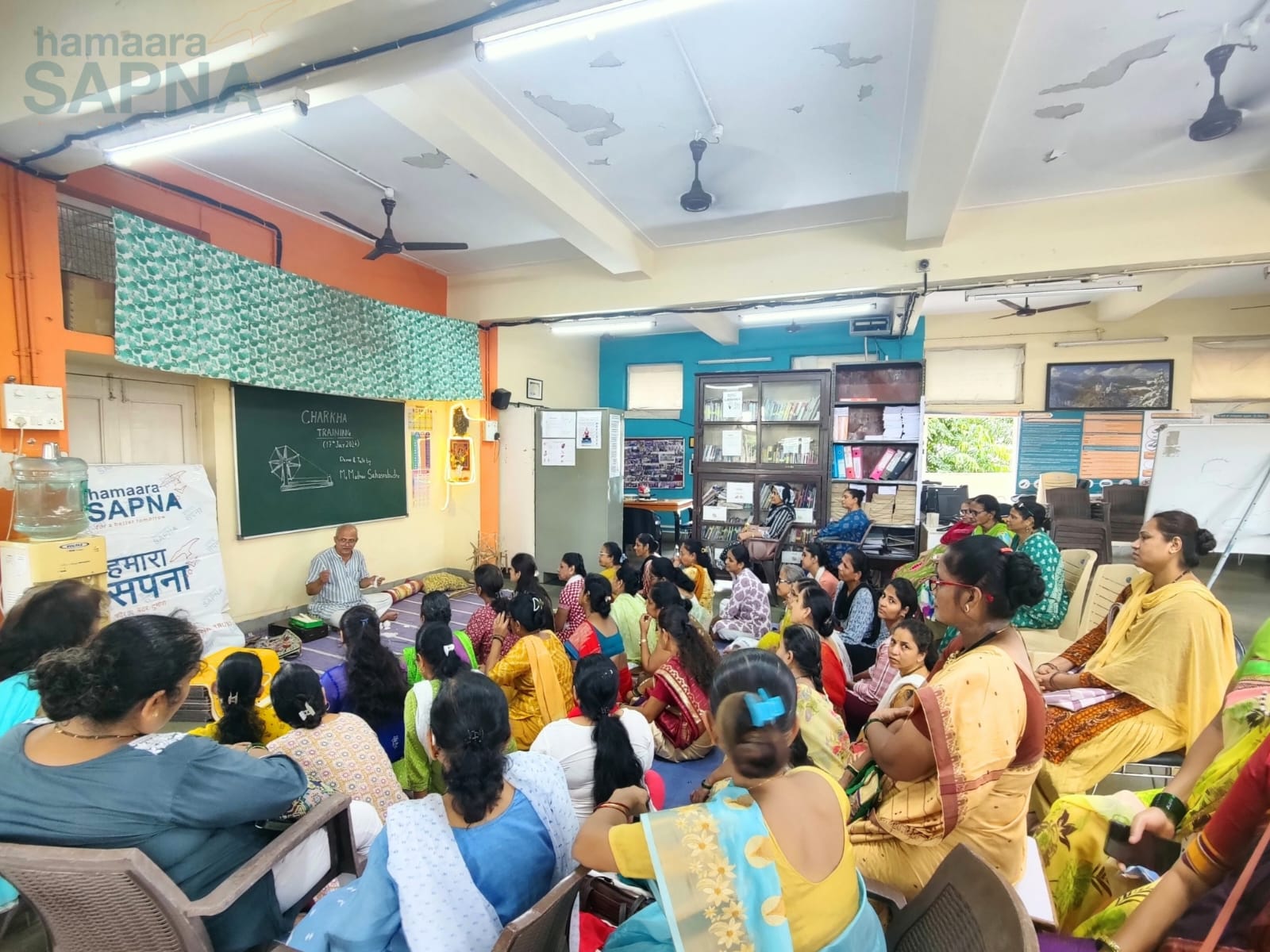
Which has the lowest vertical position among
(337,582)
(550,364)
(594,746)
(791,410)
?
(337,582)

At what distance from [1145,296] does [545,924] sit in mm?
7713

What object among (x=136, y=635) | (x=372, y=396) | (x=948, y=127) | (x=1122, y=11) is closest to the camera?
(x=136, y=635)

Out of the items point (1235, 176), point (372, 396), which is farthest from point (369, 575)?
point (1235, 176)

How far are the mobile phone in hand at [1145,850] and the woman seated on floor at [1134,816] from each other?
0.07ft

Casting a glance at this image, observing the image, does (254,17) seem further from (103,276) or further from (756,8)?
(103,276)

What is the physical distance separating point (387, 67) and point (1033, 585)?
2.84 meters

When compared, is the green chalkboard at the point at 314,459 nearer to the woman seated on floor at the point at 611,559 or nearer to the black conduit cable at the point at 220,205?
the black conduit cable at the point at 220,205

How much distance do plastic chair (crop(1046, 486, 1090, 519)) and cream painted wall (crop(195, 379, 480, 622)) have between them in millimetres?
6914

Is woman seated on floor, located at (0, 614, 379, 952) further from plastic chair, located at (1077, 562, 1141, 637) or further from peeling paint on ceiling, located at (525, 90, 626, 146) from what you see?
plastic chair, located at (1077, 562, 1141, 637)

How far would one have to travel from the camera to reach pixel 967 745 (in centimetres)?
131

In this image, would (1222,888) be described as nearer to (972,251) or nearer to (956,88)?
(956,88)

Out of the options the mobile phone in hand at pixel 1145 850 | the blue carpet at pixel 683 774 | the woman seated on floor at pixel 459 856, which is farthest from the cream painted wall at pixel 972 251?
the woman seated on floor at pixel 459 856

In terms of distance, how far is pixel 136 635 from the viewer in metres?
1.25

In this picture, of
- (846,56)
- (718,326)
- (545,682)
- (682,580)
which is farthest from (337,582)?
(718,326)
